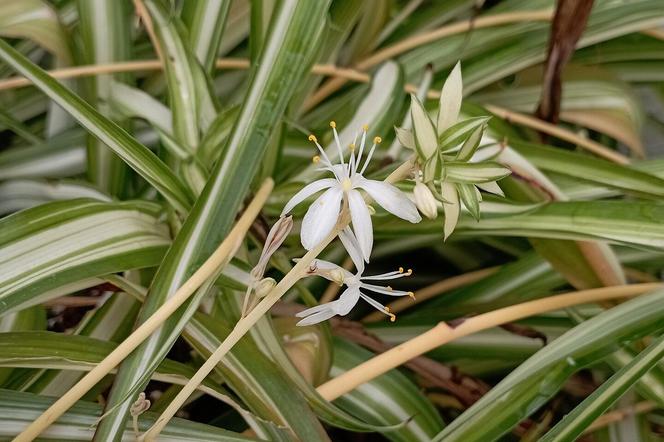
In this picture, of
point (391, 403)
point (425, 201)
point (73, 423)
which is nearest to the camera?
point (425, 201)

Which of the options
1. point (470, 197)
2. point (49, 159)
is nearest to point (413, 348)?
point (470, 197)

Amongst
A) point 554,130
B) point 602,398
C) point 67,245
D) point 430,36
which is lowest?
point 602,398

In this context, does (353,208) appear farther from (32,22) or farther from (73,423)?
(32,22)

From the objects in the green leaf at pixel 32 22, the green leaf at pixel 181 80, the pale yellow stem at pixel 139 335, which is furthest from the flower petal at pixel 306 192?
the green leaf at pixel 32 22

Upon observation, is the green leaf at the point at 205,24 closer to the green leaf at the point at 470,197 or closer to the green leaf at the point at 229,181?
the green leaf at the point at 229,181

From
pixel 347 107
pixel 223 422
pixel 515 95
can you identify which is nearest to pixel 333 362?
pixel 223 422

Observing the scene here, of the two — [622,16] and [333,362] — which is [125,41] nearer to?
[333,362]
